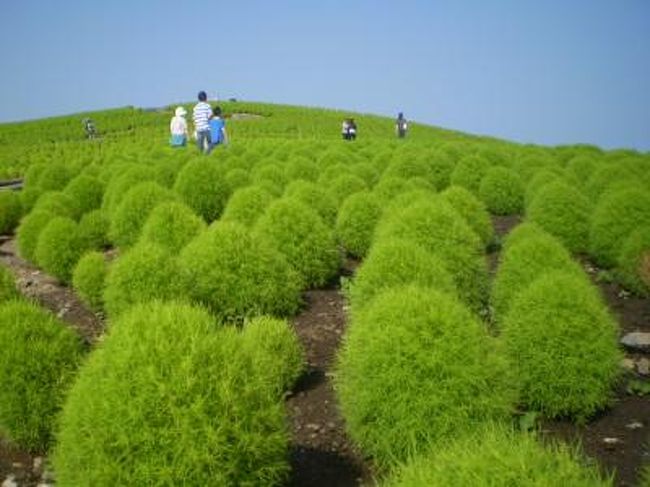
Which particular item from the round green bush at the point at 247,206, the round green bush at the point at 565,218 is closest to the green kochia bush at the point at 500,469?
the round green bush at the point at 247,206

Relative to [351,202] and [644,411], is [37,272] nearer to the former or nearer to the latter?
[351,202]

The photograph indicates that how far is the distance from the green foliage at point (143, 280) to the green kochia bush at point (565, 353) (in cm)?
364

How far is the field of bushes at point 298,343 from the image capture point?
373 centimetres

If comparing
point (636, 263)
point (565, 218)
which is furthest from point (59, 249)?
point (636, 263)

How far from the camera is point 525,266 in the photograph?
7543mm

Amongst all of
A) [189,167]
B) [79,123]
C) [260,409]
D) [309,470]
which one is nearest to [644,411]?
[309,470]

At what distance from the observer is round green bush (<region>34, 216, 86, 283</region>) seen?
431 inches

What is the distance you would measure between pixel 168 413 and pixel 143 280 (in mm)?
3788

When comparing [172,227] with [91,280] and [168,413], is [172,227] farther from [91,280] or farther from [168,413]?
[168,413]

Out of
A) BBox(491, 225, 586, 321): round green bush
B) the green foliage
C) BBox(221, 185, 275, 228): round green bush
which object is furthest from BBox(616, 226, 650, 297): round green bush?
the green foliage

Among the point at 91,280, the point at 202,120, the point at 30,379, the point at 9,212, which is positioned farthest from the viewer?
the point at 202,120

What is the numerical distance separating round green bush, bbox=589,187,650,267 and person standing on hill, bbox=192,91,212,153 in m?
11.8

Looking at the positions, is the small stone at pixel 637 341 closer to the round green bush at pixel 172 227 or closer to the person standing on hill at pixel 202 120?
the round green bush at pixel 172 227

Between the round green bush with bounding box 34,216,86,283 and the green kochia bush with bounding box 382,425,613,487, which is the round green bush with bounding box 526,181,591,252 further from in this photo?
the green kochia bush with bounding box 382,425,613,487
